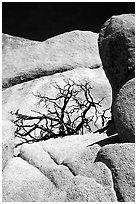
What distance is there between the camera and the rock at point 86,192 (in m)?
1.37

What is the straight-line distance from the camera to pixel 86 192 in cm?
138

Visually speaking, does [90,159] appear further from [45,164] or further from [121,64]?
[121,64]

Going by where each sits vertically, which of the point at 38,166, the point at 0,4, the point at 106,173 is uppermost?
the point at 0,4

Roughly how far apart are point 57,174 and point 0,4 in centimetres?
85

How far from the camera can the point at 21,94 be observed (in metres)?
6.14

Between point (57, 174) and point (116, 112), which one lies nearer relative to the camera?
point (57, 174)

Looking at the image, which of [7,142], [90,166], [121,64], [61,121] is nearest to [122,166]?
[90,166]

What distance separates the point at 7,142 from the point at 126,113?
1.89 ft

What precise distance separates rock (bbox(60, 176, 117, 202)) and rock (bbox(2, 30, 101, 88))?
5095 millimetres

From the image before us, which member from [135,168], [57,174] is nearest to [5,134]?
[57,174]

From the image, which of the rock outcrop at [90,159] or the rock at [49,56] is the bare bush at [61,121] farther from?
the rock at [49,56]

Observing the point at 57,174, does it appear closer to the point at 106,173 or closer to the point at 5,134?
the point at 106,173

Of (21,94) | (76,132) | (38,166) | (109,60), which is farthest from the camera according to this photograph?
(21,94)

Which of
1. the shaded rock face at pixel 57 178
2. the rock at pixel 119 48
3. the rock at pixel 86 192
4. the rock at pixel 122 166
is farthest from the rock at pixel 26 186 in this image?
the rock at pixel 119 48
